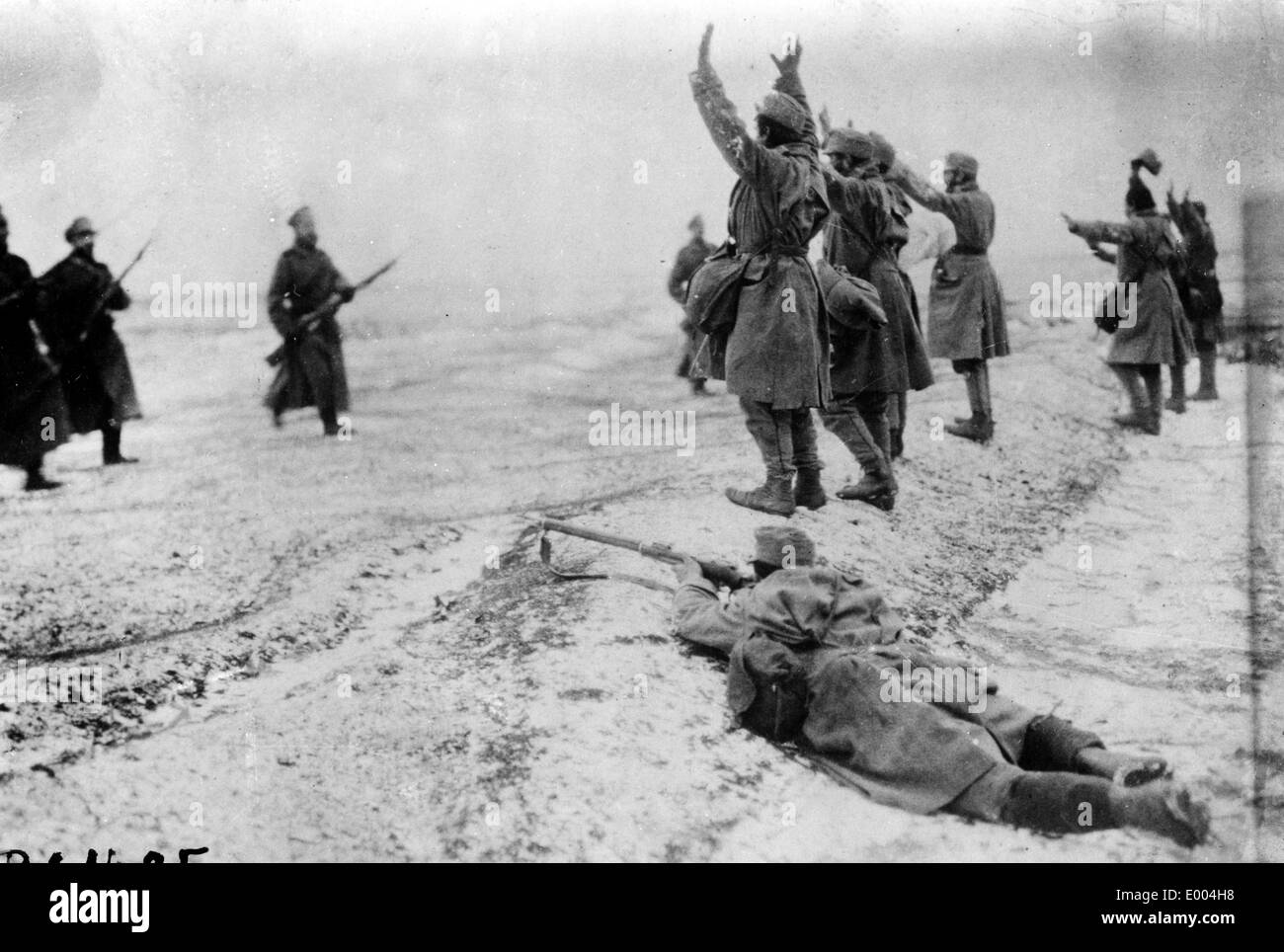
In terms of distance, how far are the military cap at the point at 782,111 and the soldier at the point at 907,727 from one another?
181 cm

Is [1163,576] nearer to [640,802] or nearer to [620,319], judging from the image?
[640,802]

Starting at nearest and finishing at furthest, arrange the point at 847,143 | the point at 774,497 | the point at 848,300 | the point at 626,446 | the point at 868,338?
the point at 774,497 → the point at 848,300 → the point at 847,143 → the point at 868,338 → the point at 626,446

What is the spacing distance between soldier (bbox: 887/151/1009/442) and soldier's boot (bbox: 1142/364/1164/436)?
732 mm

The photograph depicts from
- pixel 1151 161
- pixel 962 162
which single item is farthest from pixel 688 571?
pixel 1151 161

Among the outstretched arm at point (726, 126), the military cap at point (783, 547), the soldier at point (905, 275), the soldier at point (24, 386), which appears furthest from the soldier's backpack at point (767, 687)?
the soldier at point (24, 386)

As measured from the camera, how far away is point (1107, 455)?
665cm

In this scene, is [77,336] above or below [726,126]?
below

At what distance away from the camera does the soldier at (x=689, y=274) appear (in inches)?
267

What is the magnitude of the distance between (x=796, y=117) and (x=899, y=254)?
1583mm

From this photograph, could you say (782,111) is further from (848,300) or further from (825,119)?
(848,300)

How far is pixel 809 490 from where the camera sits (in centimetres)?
553

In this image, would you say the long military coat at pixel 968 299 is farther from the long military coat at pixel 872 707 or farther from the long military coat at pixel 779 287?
the long military coat at pixel 872 707

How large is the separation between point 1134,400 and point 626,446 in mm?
2604
